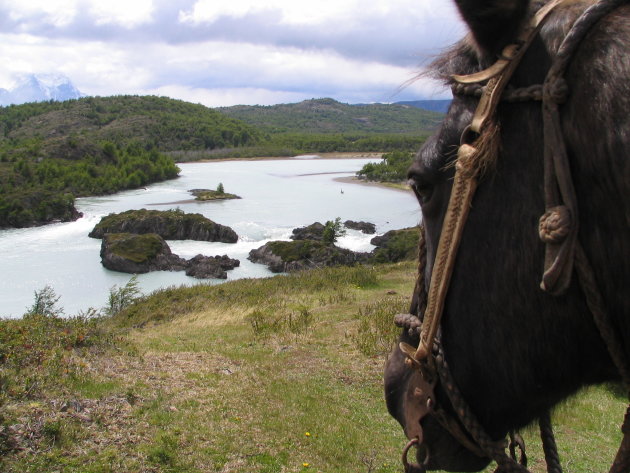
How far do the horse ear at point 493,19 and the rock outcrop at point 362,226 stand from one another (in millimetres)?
31209

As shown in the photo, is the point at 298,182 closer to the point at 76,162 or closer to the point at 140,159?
the point at 140,159

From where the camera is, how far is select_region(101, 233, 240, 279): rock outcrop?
26406 mm

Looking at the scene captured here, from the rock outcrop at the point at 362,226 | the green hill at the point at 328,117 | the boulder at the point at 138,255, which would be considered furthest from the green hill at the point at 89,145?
the green hill at the point at 328,117

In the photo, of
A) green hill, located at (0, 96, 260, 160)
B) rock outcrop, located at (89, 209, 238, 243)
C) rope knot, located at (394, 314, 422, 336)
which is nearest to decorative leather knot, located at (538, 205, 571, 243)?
rope knot, located at (394, 314, 422, 336)

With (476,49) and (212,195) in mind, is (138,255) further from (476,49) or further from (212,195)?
(476,49)

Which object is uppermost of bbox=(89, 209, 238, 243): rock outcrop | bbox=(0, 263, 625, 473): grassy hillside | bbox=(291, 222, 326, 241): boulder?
bbox=(0, 263, 625, 473): grassy hillside

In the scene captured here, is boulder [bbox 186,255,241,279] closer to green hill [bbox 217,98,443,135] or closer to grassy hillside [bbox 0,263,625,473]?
grassy hillside [bbox 0,263,625,473]

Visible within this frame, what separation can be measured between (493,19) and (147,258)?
28.0 metres

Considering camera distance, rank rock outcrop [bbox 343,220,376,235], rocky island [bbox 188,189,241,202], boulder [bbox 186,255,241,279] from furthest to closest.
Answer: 1. rocky island [bbox 188,189,241,202]
2. rock outcrop [bbox 343,220,376,235]
3. boulder [bbox 186,255,241,279]

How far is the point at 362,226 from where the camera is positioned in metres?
33.2

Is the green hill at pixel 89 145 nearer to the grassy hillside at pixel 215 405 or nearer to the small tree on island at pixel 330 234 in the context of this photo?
the small tree on island at pixel 330 234

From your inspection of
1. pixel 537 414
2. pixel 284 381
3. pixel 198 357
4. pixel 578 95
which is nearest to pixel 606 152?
pixel 578 95

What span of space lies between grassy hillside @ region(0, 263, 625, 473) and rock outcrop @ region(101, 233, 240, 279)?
15512mm

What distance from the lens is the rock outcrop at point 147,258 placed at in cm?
2641
